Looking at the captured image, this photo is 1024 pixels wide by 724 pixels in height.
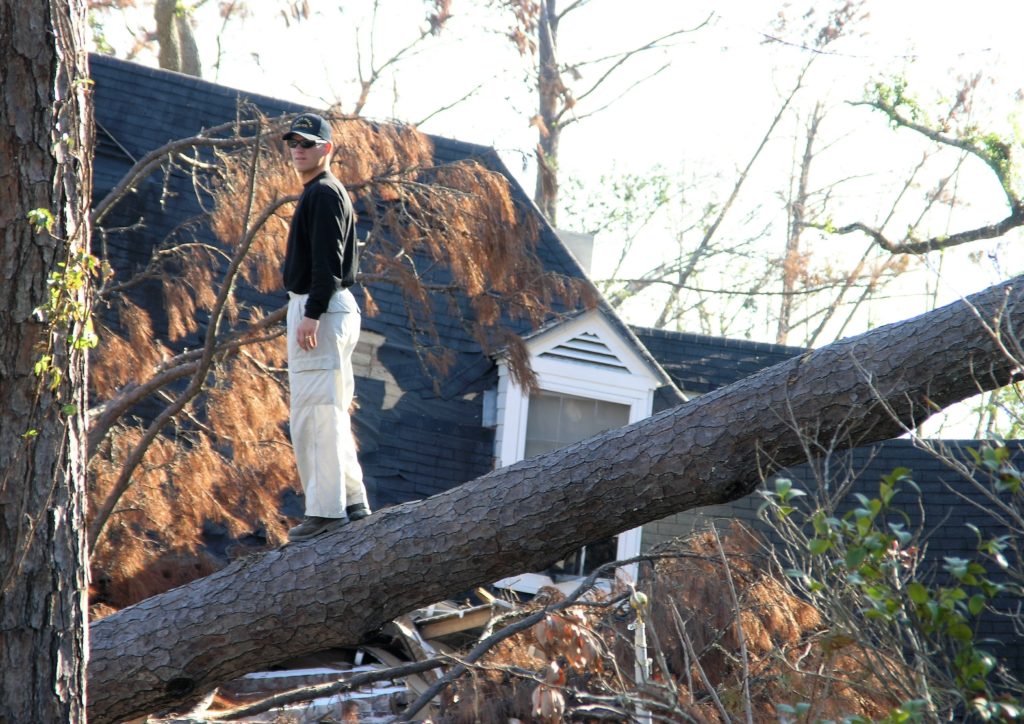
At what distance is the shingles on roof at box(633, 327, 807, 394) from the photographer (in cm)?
1028

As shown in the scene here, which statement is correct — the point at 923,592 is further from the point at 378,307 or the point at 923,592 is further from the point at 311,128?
the point at 378,307

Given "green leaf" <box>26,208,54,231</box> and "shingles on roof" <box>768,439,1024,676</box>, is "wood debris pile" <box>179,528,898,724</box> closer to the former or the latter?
"green leaf" <box>26,208,54,231</box>

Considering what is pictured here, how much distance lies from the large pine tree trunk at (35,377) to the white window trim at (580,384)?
5.49 m

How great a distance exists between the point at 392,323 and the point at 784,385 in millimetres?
5519

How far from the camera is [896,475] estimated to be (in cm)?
315

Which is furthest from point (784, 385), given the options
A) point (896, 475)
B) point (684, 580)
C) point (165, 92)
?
point (165, 92)

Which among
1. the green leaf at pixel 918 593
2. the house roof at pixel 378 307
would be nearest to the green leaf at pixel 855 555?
the green leaf at pixel 918 593

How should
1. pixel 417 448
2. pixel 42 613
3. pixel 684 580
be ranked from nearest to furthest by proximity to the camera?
pixel 42 613 < pixel 684 580 < pixel 417 448

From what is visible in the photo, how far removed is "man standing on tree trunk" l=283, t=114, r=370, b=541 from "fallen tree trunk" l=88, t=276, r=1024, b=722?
→ 297mm

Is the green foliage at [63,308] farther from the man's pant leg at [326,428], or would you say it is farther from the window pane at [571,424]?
the window pane at [571,424]

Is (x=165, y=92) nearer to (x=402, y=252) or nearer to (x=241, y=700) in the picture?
(x=402, y=252)

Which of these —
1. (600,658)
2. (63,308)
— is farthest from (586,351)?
(63,308)

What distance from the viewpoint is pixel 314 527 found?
16.0ft

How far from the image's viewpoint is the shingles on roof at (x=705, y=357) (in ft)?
33.7
